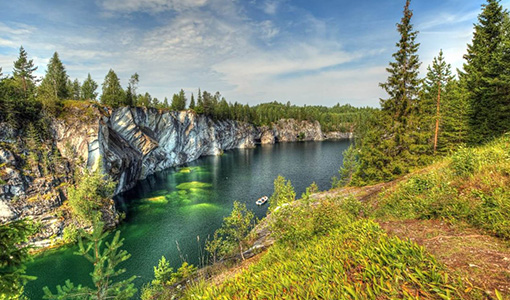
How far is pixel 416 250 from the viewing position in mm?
4418

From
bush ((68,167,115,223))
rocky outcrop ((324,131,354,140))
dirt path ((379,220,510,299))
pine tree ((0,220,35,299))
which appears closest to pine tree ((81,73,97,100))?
bush ((68,167,115,223))

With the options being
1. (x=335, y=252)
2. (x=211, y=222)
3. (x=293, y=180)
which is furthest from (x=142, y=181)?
(x=335, y=252)

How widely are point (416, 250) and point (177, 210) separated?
39985 millimetres

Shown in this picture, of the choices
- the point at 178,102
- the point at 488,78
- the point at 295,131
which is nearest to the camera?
the point at 488,78

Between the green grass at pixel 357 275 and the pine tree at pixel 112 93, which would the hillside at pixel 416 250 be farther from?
the pine tree at pixel 112 93

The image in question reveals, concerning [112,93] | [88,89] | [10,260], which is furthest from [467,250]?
[88,89]

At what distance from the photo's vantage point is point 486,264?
4.00 meters

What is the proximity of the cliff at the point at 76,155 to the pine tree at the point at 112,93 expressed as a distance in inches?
124

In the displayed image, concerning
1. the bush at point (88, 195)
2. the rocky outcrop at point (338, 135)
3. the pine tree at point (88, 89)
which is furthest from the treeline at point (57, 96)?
the rocky outcrop at point (338, 135)

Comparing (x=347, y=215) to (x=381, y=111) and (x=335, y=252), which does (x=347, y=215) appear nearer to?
(x=335, y=252)

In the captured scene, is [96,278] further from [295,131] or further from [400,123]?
[295,131]

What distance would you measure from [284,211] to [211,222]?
26.0 m

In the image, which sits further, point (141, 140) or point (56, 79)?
point (141, 140)

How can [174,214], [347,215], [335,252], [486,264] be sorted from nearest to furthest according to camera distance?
1. [486,264]
2. [335,252]
3. [347,215]
4. [174,214]
